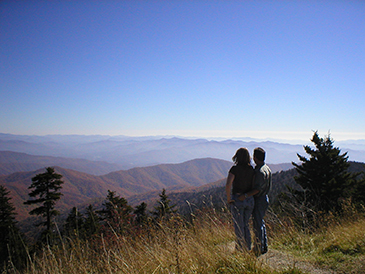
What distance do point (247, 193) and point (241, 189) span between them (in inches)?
5.8

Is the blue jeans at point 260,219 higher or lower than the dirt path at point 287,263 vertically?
higher

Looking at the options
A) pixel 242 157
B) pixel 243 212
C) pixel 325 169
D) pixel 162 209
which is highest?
pixel 242 157

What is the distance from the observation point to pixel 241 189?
13.3ft

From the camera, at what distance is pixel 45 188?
61.8 ft

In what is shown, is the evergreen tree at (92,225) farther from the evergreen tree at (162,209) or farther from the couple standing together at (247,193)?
the couple standing together at (247,193)

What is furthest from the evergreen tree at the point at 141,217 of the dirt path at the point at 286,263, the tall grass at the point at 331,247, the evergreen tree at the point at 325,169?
the evergreen tree at the point at 325,169

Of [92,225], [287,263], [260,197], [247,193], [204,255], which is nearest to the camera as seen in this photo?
[204,255]

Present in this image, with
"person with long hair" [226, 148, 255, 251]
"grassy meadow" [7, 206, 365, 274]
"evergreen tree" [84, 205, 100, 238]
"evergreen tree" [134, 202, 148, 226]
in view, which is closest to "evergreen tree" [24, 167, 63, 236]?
"evergreen tree" [134, 202, 148, 226]

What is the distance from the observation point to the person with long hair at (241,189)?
3.95m

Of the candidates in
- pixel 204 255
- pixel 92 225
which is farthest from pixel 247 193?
pixel 92 225

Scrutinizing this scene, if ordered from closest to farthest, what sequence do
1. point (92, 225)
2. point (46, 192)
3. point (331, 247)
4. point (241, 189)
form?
1. point (331, 247)
2. point (241, 189)
3. point (92, 225)
4. point (46, 192)

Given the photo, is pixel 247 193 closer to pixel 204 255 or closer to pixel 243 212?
pixel 243 212

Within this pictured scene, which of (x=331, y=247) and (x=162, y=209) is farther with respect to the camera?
(x=162, y=209)

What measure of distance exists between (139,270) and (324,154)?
1643 centimetres
